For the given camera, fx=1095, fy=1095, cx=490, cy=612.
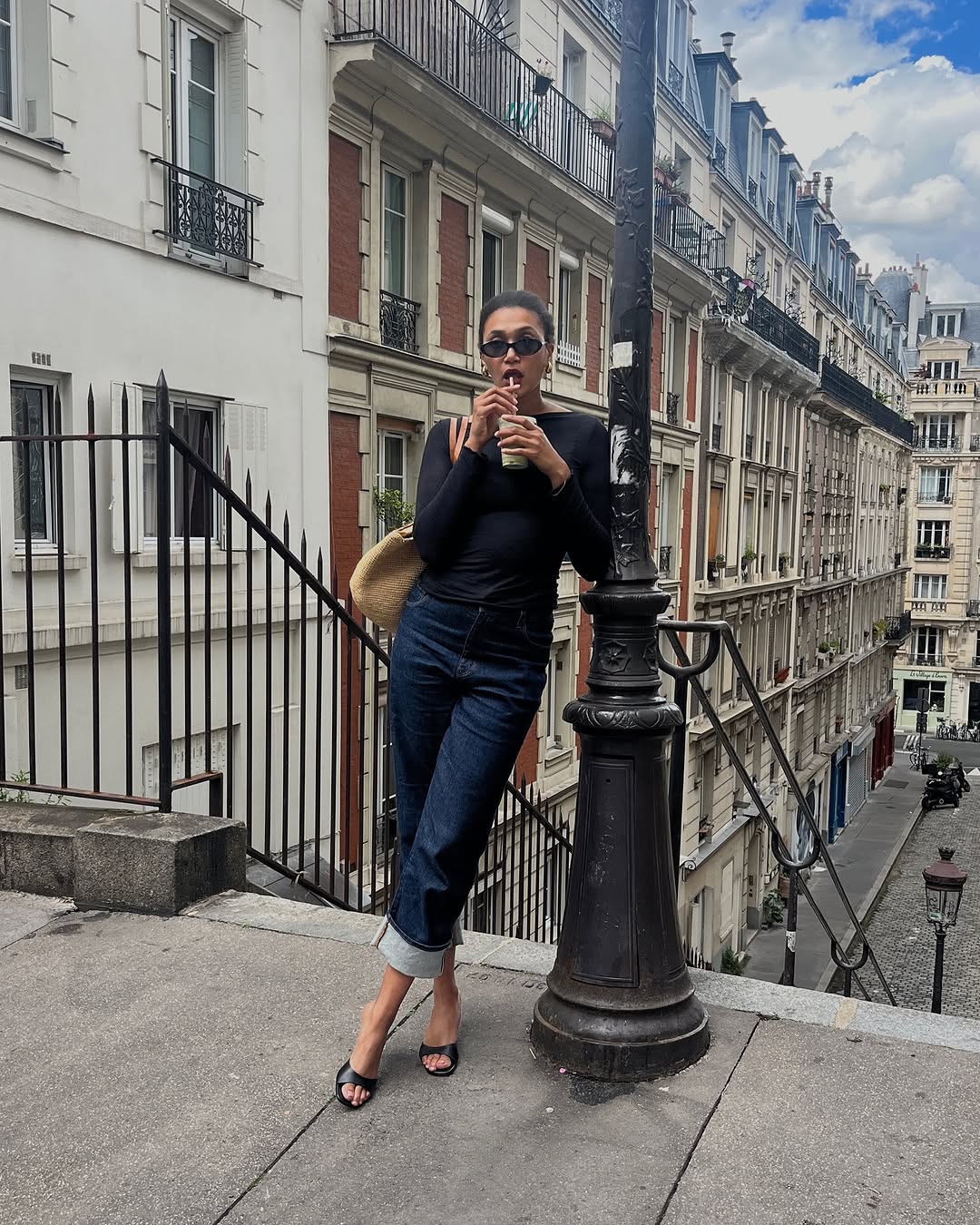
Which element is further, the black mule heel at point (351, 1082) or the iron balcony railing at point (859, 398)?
the iron balcony railing at point (859, 398)

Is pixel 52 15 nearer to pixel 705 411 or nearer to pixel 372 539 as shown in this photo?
pixel 372 539

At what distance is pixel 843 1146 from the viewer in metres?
2.66

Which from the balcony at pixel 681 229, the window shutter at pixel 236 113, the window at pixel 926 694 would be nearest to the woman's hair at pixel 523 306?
the window shutter at pixel 236 113

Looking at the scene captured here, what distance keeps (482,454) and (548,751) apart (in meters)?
16.4

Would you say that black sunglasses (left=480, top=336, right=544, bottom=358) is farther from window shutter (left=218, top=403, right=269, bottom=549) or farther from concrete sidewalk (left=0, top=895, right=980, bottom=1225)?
window shutter (left=218, top=403, right=269, bottom=549)

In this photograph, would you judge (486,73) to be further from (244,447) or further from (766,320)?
(766,320)

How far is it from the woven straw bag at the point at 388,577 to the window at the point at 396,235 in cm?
1241

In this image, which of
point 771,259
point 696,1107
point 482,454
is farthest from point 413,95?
point 771,259

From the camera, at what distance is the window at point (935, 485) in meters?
62.4

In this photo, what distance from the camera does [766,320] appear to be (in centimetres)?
3011

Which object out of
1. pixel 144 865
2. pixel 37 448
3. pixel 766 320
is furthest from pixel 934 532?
pixel 144 865

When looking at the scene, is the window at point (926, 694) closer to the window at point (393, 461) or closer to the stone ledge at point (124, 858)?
the window at point (393, 461)

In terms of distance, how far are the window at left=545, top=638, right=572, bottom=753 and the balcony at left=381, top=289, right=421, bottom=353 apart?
6.52 metres

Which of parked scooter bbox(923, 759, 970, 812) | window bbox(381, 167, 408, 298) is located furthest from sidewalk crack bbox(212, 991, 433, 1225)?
parked scooter bbox(923, 759, 970, 812)
